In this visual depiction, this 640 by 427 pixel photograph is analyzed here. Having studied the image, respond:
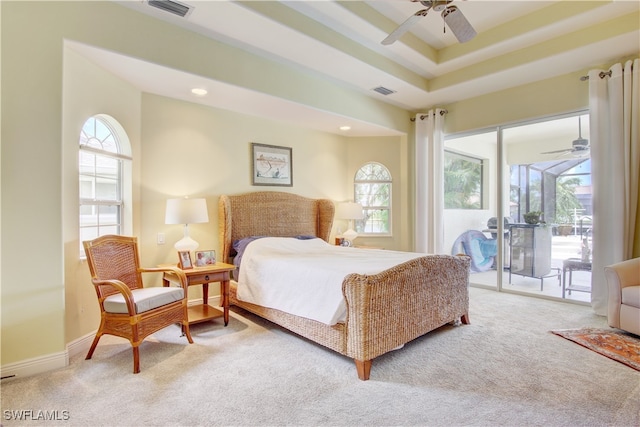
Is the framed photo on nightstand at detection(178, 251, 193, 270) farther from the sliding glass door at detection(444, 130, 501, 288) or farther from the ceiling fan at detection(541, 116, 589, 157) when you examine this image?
the ceiling fan at detection(541, 116, 589, 157)

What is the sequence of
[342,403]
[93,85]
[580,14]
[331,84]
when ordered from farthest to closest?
1. [331,84]
2. [580,14]
3. [93,85]
4. [342,403]

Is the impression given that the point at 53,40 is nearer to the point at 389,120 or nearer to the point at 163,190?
the point at 163,190

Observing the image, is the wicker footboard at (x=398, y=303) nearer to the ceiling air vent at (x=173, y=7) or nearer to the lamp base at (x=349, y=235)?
the lamp base at (x=349, y=235)

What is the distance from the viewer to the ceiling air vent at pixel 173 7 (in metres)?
2.69

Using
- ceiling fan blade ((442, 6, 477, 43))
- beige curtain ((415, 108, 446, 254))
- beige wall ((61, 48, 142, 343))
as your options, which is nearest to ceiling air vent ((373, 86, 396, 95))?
beige curtain ((415, 108, 446, 254))

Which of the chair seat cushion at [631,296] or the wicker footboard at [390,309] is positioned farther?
the chair seat cushion at [631,296]

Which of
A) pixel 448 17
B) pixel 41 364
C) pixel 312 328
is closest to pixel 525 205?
pixel 448 17

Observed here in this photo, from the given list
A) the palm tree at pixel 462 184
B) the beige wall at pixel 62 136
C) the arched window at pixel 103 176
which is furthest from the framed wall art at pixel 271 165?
the palm tree at pixel 462 184

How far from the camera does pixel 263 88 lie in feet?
12.0

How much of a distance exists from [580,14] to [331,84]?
2.74 m

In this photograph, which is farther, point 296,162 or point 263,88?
point 296,162

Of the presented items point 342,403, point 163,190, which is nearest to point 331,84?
point 163,190

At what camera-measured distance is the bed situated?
234 cm

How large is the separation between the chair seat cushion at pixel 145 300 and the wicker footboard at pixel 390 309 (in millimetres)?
919
